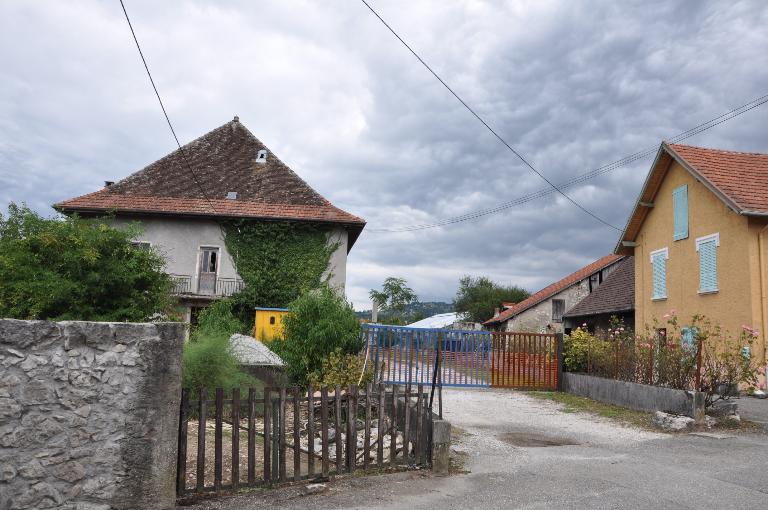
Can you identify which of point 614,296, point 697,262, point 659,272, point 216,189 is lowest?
point 614,296

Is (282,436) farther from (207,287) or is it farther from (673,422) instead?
(207,287)

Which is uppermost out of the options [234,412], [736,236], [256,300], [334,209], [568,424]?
[334,209]

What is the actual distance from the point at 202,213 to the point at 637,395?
20003 mm

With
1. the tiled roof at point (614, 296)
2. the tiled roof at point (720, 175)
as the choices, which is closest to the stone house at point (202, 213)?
the tiled roof at point (614, 296)

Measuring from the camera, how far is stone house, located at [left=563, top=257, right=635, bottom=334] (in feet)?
83.6

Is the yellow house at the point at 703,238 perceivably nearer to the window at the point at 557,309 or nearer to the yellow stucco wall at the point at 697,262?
the yellow stucco wall at the point at 697,262

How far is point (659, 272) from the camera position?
810 inches

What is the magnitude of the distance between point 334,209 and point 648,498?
2285cm

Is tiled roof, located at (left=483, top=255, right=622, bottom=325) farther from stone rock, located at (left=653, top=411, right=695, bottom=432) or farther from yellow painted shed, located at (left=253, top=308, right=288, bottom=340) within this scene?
stone rock, located at (left=653, top=411, right=695, bottom=432)

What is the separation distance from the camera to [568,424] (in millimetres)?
10883

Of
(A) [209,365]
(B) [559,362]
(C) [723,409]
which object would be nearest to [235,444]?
(A) [209,365]

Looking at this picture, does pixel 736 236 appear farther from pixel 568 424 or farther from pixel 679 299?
pixel 568 424

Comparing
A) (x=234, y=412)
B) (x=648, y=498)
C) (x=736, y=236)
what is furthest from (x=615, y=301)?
(x=234, y=412)

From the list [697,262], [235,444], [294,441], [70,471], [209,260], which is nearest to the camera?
[70,471]
